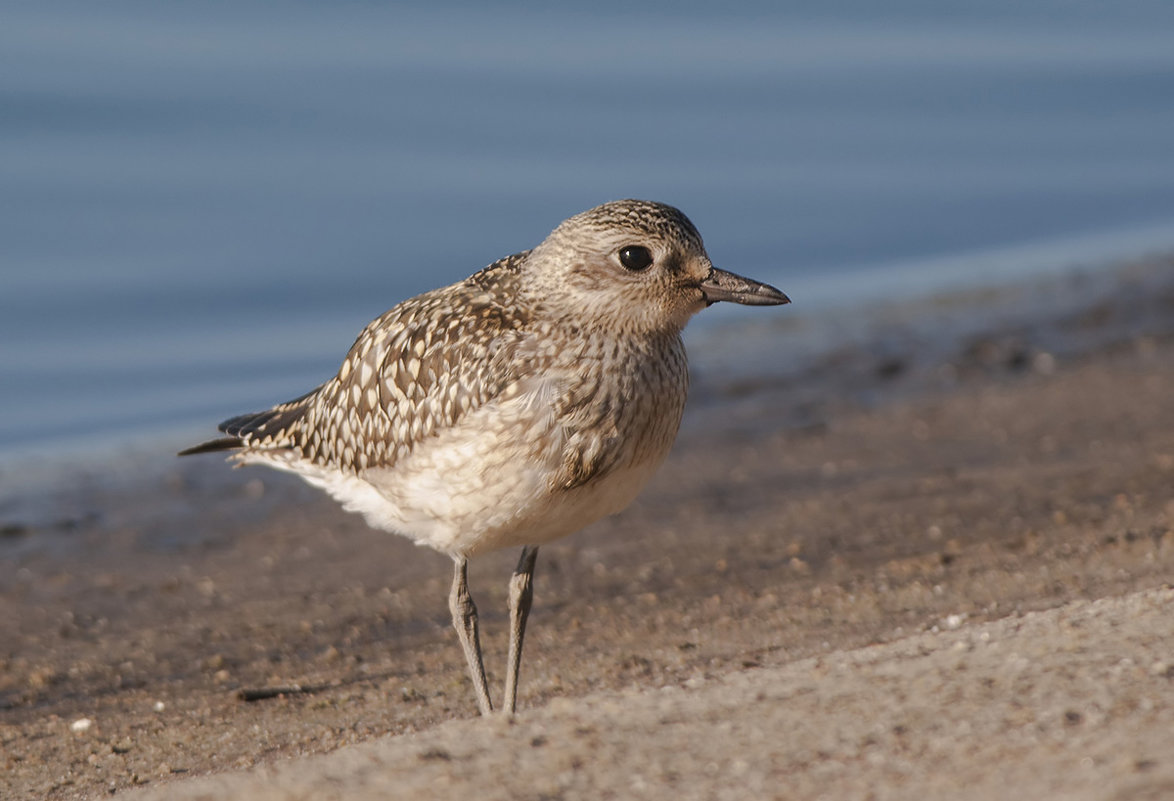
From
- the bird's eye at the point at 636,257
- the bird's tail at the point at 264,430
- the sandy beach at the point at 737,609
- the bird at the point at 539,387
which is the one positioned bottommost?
the sandy beach at the point at 737,609

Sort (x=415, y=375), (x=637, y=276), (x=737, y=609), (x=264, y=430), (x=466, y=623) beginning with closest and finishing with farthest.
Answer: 1. (x=637, y=276)
2. (x=415, y=375)
3. (x=466, y=623)
4. (x=264, y=430)
5. (x=737, y=609)

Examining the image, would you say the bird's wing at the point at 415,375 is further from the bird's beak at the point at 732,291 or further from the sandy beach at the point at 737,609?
the sandy beach at the point at 737,609

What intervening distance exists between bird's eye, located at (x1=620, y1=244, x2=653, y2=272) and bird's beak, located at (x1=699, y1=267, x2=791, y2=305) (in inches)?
9.0

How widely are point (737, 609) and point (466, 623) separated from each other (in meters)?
1.58

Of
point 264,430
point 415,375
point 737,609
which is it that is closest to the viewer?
point 415,375

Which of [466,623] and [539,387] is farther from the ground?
[539,387]

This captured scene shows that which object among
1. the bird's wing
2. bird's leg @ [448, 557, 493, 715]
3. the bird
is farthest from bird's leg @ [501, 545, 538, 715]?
the bird's wing

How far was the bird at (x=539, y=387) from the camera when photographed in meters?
6.10

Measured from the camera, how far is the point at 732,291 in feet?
20.8

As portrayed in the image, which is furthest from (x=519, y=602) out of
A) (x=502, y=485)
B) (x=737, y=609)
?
(x=737, y=609)

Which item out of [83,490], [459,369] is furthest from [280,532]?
[459,369]

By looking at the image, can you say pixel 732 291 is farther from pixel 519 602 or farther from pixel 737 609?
pixel 737 609

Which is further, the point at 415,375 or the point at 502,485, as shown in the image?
the point at 415,375

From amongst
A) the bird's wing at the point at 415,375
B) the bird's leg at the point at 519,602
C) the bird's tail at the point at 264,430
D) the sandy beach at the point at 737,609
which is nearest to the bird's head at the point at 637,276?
the bird's wing at the point at 415,375
